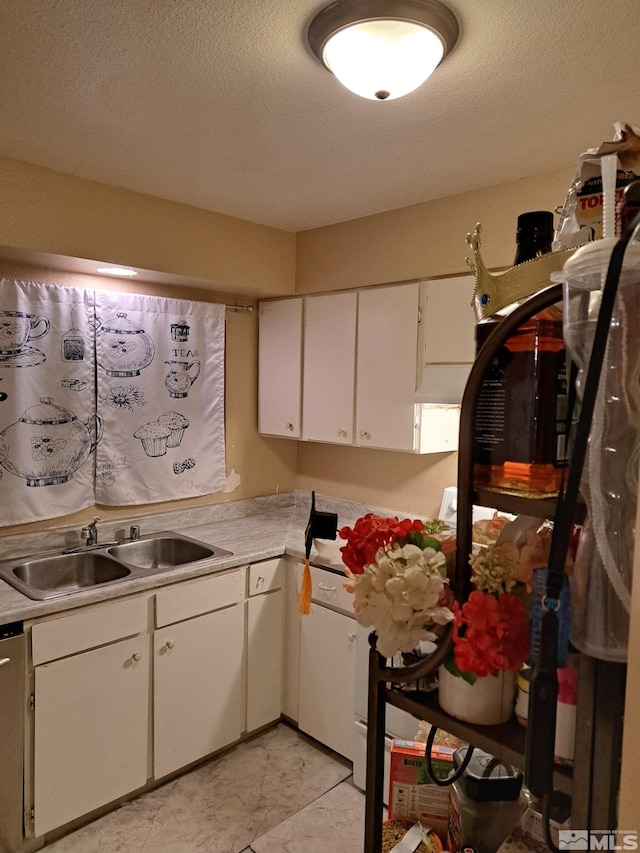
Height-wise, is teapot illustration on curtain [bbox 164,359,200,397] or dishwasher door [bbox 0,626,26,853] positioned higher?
teapot illustration on curtain [bbox 164,359,200,397]

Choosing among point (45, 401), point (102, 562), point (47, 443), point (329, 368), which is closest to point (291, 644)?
point (102, 562)

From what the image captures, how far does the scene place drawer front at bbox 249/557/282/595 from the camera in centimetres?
271

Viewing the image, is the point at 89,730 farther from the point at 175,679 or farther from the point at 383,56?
the point at 383,56

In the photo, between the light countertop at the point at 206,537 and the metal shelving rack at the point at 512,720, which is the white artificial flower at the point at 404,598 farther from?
the light countertop at the point at 206,537

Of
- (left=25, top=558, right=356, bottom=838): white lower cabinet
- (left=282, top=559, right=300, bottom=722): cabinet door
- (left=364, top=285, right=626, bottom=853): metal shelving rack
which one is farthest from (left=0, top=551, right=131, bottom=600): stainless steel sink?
(left=364, top=285, right=626, bottom=853): metal shelving rack

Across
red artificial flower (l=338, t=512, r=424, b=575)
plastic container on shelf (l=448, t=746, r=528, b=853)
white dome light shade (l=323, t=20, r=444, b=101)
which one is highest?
white dome light shade (l=323, t=20, r=444, b=101)

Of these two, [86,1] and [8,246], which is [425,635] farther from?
[8,246]

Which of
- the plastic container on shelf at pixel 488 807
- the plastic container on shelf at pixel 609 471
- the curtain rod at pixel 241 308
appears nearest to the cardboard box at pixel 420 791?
the plastic container on shelf at pixel 488 807

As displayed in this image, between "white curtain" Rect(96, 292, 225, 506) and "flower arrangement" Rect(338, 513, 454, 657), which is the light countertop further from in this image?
"flower arrangement" Rect(338, 513, 454, 657)

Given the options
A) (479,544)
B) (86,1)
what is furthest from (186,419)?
(479,544)

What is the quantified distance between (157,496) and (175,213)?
4.57 feet

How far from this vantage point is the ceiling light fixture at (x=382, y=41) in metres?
1.26

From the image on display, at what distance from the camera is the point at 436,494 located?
114 inches

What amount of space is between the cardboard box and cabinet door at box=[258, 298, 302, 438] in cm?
228
